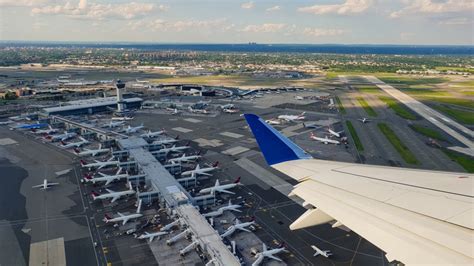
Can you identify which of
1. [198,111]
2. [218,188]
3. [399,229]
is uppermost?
[399,229]

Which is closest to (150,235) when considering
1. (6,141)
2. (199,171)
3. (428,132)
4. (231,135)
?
(199,171)

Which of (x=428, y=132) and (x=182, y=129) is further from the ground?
(x=428, y=132)

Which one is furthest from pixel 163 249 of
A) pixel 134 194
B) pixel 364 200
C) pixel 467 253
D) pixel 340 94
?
pixel 340 94

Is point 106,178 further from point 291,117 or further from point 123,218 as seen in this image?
point 291,117

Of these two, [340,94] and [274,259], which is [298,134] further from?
[340,94]

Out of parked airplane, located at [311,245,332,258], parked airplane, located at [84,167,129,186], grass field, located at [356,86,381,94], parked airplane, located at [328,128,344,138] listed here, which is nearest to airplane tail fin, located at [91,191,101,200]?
parked airplane, located at [84,167,129,186]

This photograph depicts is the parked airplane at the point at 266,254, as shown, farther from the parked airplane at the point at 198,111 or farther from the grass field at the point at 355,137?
the parked airplane at the point at 198,111
